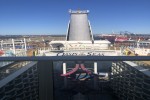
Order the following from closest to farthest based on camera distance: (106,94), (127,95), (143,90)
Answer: (143,90) → (127,95) → (106,94)

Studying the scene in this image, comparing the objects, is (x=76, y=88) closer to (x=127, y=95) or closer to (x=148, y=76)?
(x=127, y=95)

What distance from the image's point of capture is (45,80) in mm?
2621

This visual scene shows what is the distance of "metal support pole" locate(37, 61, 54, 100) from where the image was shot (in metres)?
2.54

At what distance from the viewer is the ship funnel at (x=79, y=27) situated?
13828 millimetres

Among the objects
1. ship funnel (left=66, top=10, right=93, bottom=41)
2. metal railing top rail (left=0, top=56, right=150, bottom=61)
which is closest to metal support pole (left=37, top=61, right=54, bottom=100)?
metal railing top rail (left=0, top=56, right=150, bottom=61)

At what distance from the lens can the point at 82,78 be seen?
4621 millimetres

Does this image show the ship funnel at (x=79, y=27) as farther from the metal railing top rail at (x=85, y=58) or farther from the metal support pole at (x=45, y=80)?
the metal railing top rail at (x=85, y=58)

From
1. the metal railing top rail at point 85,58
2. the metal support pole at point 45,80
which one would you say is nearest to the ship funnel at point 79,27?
the metal support pole at point 45,80

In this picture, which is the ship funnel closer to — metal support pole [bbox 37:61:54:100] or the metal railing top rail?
metal support pole [bbox 37:61:54:100]

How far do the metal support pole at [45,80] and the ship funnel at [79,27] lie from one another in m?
11.0

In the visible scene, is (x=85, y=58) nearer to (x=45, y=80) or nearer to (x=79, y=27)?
(x=45, y=80)

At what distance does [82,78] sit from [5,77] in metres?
2.18

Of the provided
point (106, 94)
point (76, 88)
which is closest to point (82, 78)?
point (76, 88)

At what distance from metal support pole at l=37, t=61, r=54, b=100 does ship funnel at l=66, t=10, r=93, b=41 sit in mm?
11016
